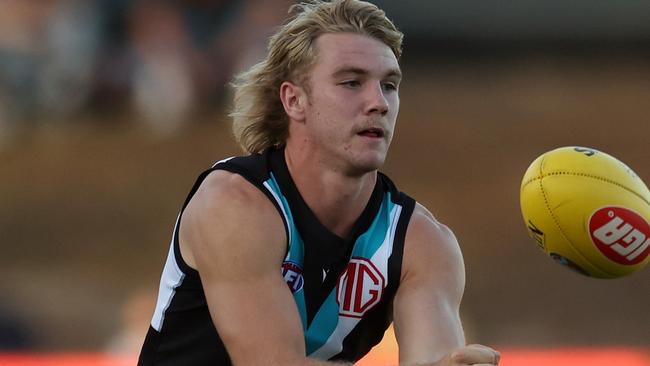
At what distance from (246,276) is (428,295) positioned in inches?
30.7

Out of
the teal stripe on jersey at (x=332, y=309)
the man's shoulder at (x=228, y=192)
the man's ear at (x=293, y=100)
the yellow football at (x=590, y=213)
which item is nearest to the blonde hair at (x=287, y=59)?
the man's ear at (x=293, y=100)

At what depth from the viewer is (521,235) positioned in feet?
47.5

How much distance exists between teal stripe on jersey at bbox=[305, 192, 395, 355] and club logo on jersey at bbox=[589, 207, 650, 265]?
0.84 m

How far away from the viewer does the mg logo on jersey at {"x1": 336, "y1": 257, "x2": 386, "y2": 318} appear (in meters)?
5.01

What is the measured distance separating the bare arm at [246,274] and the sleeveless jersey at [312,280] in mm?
178

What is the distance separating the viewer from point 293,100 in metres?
5.13

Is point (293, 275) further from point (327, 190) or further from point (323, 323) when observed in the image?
point (327, 190)

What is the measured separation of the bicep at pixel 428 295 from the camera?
475 cm

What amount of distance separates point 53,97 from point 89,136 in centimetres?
65

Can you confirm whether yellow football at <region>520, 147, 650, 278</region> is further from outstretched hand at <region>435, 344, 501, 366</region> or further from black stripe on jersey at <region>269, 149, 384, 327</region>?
outstretched hand at <region>435, 344, 501, 366</region>

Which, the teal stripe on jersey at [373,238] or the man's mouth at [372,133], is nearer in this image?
the man's mouth at [372,133]

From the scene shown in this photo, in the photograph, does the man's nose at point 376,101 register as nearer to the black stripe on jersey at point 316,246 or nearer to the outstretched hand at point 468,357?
the black stripe on jersey at point 316,246

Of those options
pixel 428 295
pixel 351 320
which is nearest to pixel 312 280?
pixel 351 320

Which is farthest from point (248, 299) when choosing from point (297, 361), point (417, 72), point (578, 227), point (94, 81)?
point (417, 72)
